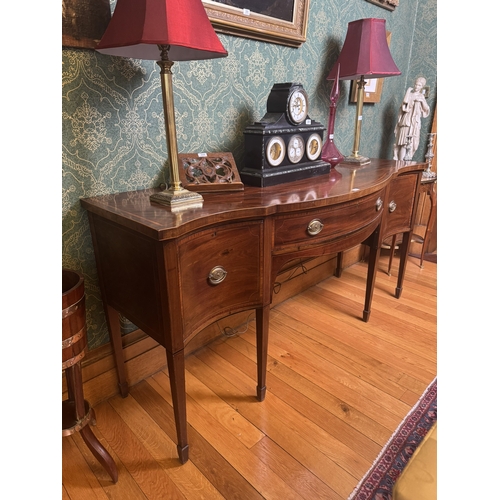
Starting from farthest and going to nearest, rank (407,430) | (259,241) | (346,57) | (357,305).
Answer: (357,305), (346,57), (407,430), (259,241)

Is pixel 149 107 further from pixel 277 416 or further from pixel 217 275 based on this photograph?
pixel 277 416

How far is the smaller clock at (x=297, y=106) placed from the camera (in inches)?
57.1

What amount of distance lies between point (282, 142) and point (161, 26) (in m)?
0.66

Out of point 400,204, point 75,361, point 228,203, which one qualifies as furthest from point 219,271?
point 400,204

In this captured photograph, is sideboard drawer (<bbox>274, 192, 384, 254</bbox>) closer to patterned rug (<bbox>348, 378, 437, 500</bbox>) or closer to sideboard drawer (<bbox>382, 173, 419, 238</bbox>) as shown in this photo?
sideboard drawer (<bbox>382, 173, 419, 238</bbox>)

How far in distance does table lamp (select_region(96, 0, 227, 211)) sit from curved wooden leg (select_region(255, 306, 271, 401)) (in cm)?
49

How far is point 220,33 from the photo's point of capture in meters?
1.43

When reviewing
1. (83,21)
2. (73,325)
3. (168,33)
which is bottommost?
(73,325)

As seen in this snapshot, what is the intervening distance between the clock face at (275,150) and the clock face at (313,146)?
6.8 inches

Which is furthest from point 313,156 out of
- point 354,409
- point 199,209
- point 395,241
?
point 395,241

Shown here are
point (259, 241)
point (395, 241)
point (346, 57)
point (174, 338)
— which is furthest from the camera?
point (395, 241)

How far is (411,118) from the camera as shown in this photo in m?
2.62

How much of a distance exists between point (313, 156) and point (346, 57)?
0.70 meters

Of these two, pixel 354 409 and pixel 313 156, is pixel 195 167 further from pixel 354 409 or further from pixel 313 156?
pixel 354 409
